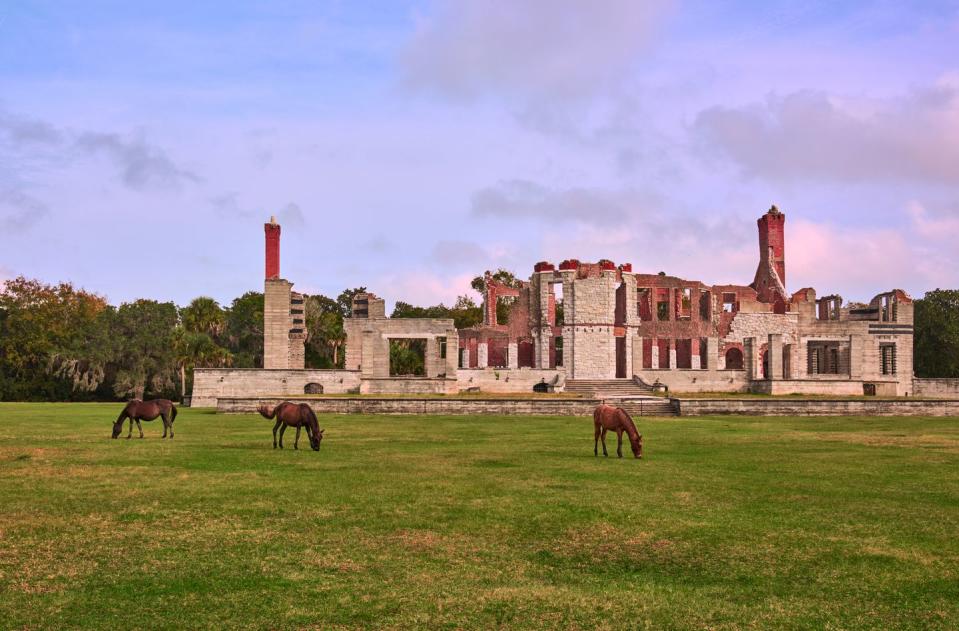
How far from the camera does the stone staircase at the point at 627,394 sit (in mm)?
36094

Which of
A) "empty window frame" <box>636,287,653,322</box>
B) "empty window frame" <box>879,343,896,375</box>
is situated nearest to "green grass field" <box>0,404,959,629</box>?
"empty window frame" <box>636,287,653,322</box>

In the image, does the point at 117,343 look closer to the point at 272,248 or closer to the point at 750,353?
the point at 272,248

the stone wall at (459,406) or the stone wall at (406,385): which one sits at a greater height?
the stone wall at (406,385)

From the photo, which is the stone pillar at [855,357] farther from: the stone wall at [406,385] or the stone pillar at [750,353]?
the stone wall at [406,385]

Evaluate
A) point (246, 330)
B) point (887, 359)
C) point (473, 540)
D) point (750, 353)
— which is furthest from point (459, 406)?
point (246, 330)

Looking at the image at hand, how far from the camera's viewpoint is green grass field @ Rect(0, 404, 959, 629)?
735 centimetres

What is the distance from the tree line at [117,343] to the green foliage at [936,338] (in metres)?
0.08

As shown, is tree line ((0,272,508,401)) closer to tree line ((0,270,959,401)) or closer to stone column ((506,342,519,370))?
tree line ((0,270,959,401))

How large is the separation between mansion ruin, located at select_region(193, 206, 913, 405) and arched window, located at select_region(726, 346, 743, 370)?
79mm

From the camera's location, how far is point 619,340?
2179 inches

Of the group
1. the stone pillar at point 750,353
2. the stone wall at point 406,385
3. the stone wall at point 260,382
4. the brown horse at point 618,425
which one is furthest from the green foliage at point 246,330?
the brown horse at point 618,425

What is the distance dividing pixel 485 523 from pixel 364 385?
33.9 m

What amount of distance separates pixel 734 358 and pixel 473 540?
52.1 m

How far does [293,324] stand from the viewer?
168 ft
